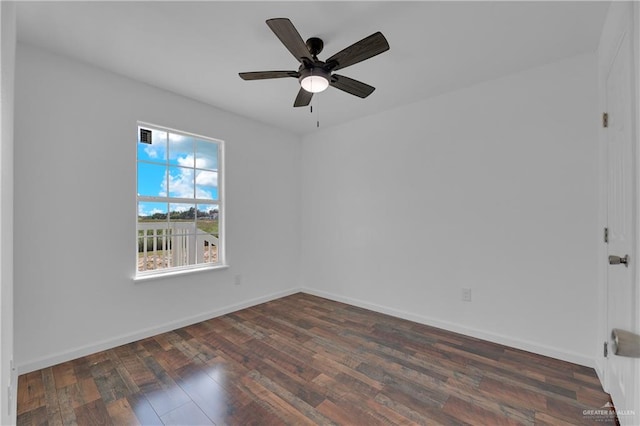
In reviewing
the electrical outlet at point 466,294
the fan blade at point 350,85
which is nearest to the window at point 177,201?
the fan blade at point 350,85

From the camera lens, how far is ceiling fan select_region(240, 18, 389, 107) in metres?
1.65

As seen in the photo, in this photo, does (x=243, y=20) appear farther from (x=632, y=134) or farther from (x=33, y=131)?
(x=632, y=134)

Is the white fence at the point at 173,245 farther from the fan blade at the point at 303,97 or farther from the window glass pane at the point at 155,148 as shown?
the fan blade at the point at 303,97

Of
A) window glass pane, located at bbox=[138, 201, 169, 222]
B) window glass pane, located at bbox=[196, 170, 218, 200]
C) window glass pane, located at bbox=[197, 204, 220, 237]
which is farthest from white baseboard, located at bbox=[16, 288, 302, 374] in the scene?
window glass pane, located at bbox=[196, 170, 218, 200]

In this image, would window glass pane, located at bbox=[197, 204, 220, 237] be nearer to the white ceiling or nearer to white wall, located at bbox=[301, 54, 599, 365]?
the white ceiling

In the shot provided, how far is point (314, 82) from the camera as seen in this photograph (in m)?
2.04

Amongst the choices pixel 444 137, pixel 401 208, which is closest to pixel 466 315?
pixel 401 208

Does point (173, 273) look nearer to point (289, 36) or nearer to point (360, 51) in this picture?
point (289, 36)

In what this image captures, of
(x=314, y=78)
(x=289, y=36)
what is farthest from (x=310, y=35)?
(x=289, y=36)

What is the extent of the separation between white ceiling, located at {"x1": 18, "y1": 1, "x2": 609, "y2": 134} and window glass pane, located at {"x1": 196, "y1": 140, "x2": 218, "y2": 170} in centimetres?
73

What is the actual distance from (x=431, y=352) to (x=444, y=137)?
223cm

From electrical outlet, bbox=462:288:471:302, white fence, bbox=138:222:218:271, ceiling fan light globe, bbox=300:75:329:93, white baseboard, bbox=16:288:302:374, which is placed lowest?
white baseboard, bbox=16:288:302:374

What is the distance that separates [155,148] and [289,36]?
2.21m

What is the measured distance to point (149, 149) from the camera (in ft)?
9.91
